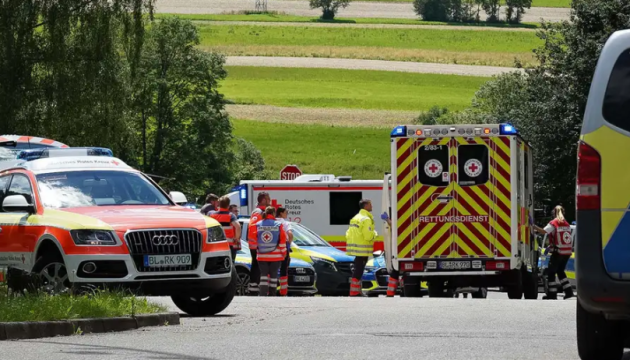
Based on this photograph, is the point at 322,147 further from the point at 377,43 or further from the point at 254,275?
the point at 254,275

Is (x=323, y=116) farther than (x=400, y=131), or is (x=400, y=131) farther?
(x=323, y=116)

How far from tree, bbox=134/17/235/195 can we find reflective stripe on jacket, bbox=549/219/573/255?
172ft

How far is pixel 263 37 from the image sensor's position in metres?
124

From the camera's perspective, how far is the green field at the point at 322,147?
80.1m

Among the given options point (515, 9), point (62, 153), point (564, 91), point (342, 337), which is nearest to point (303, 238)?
point (62, 153)

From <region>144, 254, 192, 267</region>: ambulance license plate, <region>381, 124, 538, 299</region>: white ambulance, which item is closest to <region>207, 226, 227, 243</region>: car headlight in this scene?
<region>144, 254, 192, 267</region>: ambulance license plate

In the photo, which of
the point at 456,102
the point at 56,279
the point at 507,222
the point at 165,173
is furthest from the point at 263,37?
the point at 56,279

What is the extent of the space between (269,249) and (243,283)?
286cm

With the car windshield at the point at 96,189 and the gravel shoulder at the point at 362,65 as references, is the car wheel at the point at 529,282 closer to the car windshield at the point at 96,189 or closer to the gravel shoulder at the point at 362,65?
the car windshield at the point at 96,189

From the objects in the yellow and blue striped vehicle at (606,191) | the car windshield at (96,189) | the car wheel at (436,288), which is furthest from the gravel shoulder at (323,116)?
the yellow and blue striped vehicle at (606,191)

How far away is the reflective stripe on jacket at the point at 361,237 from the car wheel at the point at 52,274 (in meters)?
10.4

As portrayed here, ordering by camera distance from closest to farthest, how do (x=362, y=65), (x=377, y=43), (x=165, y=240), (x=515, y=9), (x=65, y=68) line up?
(x=165, y=240), (x=65, y=68), (x=362, y=65), (x=377, y=43), (x=515, y=9)

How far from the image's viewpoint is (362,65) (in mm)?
113500

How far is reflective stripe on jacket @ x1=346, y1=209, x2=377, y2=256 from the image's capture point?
2441 cm
